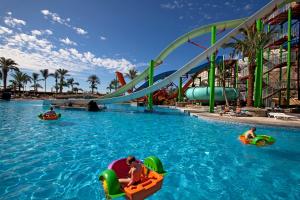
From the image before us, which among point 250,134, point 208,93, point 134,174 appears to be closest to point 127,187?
point 134,174

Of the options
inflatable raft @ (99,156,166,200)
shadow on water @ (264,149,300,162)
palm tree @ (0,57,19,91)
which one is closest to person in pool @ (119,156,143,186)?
inflatable raft @ (99,156,166,200)

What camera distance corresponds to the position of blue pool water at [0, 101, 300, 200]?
5.16 m

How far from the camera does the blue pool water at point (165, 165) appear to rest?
16.9ft

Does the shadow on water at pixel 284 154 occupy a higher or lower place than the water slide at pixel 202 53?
lower

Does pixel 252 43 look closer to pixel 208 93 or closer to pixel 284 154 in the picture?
pixel 208 93

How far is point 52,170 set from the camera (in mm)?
6473

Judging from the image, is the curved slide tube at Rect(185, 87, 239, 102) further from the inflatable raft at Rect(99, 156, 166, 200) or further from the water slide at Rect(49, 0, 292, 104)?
the inflatable raft at Rect(99, 156, 166, 200)

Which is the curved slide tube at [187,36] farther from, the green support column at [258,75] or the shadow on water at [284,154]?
the shadow on water at [284,154]

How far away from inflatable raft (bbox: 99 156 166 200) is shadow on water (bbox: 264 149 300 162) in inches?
237

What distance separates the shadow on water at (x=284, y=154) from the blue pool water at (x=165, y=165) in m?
0.04

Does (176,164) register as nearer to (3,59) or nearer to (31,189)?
(31,189)

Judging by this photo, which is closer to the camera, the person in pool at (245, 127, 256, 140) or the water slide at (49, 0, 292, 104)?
the person in pool at (245, 127, 256, 140)

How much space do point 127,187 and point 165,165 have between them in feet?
10.0

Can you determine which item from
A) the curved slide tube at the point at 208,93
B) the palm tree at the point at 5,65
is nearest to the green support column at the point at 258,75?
the curved slide tube at the point at 208,93
